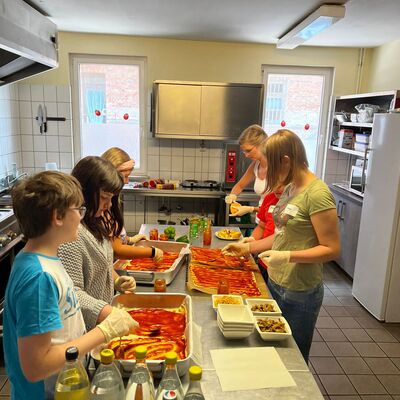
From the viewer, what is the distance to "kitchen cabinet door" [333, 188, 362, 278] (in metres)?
3.74

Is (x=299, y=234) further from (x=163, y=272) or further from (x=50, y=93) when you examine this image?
(x=50, y=93)

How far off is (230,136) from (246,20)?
4.01ft

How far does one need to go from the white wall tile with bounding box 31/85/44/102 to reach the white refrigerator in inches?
139

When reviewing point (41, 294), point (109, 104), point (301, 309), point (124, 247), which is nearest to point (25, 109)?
point (109, 104)

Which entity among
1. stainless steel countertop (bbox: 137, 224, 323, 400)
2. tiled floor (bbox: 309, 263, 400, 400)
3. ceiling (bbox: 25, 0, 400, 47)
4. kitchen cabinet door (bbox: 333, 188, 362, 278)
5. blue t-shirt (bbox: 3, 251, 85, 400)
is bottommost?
tiled floor (bbox: 309, 263, 400, 400)

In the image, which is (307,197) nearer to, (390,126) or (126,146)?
(390,126)

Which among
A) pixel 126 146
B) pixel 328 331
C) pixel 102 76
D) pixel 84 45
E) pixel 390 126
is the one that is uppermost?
pixel 84 45

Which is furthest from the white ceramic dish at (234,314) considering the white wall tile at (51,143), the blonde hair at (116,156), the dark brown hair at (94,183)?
the white wall tile at (51,143)

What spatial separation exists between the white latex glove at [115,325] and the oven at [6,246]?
1547mm

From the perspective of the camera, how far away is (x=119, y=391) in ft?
3.16

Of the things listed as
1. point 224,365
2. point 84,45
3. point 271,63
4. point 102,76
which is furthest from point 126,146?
point 224,365

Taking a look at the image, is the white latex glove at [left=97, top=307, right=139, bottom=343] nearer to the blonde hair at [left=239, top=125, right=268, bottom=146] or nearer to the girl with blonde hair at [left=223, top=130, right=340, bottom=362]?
the girl with blonde hair at [left=223, top=130, right=340, bottom=362]

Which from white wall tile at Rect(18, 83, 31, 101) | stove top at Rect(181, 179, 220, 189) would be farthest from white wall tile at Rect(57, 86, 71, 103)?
stove top at Rect(181, 179, 220, 189)

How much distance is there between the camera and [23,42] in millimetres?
2275
